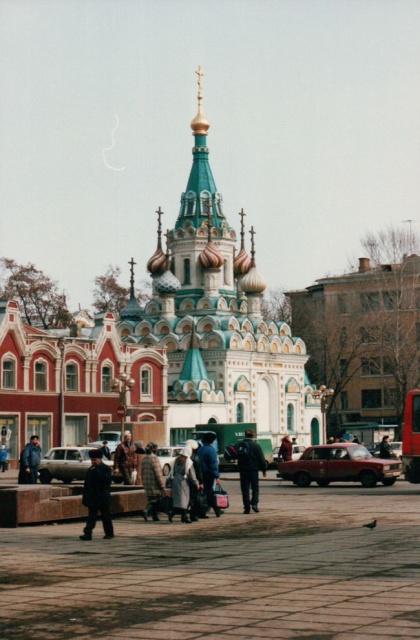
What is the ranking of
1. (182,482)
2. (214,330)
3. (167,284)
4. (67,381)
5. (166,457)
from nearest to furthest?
1. (182,482)
2. (166,457)
3. (67,381)
4. (214,330)
5. (167,284)

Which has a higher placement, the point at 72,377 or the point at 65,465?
the point at 72,377

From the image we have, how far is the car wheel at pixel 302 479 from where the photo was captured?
3166 centimetres

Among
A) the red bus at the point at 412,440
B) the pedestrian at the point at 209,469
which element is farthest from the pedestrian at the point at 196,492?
the red bus at the point at 412,440

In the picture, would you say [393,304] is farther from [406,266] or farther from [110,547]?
[110,547]

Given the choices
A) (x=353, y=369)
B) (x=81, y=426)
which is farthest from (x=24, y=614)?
(x=353, y=369)

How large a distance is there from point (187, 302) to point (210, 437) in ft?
195

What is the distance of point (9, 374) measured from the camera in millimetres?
54906

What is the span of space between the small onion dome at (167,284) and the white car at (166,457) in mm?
36673

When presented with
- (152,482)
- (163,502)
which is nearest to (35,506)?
(152,482)

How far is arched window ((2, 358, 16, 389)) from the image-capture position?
54688mm

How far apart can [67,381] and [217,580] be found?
47.3m

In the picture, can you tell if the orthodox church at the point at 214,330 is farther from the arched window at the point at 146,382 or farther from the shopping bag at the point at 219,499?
the shopping bag at the point at 219,499

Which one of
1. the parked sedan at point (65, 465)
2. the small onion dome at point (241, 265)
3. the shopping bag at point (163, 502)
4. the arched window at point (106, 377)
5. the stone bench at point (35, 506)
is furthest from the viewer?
the small onion dome at point (241, 265)

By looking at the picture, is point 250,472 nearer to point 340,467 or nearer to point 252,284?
point 340,467
